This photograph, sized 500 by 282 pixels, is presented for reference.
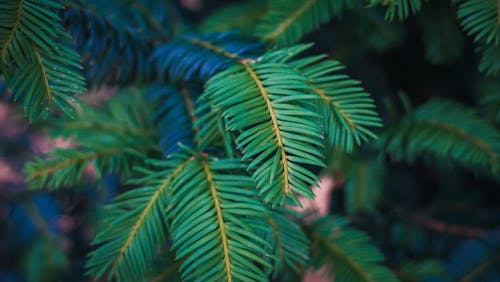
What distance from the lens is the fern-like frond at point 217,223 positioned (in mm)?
555

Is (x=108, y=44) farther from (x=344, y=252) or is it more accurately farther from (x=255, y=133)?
(x=344, y=252)

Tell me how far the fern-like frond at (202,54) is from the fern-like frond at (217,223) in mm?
179

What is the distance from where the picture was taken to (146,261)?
2.06ft

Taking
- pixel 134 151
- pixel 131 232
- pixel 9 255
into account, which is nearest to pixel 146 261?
pixel 131 232

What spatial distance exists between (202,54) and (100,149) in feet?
0.90

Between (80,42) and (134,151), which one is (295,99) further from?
(80,42)

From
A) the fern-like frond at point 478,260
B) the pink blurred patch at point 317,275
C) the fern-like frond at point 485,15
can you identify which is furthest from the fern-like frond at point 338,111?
the fern-like frond at point 478,260

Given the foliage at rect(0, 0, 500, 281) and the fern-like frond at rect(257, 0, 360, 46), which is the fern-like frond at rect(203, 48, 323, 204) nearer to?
the foliage at rect(0, 0, 500, 281)

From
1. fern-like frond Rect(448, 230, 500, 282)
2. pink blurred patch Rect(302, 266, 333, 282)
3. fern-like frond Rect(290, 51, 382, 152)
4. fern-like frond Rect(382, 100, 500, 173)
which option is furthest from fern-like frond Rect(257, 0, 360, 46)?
fern-like frond Rect(448, 230, 500, 282)

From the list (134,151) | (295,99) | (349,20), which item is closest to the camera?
(295,99)

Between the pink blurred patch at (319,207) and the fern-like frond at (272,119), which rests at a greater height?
the fern-like frond at (272,119)

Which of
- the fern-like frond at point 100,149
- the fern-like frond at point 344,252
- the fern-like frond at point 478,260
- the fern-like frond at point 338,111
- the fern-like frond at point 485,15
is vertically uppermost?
the fern-like frond at point 100,149

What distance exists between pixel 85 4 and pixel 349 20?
25.7 inches

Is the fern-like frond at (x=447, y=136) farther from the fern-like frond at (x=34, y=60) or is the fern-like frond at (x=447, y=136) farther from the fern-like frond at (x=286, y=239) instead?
the fern-like frond at (x=34, y=60)
